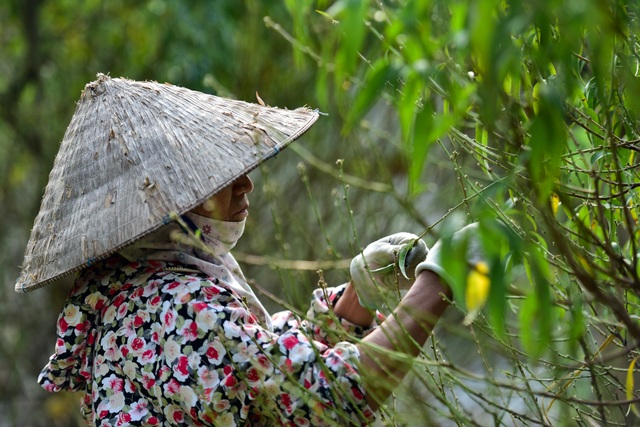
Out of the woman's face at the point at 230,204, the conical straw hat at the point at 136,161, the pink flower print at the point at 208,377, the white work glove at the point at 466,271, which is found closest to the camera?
the white work glove at the point at 466,271

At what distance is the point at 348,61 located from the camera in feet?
3.81

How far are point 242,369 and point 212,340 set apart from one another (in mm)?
83

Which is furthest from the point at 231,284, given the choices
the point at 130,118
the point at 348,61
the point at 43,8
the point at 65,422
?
the point at 43,8

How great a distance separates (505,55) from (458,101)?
122 millimetres

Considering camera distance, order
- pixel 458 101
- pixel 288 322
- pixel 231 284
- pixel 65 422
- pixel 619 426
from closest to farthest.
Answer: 1. pixel 458 101
2. pixel 619 426
3. pixel 231 284
4. pixel 288 322
5. pixel 65 422

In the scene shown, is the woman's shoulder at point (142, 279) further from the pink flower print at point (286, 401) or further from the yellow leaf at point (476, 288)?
the yellow leaf at point (476, 288)

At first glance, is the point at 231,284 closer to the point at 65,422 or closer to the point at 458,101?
the point at 458,101

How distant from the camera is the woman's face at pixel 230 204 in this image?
2.02 meters

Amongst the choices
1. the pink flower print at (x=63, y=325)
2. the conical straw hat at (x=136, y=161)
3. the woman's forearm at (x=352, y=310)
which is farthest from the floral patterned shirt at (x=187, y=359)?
the woman's forearm at (x=352, y=310)

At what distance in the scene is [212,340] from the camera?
6.00 feet

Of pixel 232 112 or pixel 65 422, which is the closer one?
pixel 232 112

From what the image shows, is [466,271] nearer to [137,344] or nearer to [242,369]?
[242,369]

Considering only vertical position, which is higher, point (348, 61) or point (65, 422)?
point (348, 61)

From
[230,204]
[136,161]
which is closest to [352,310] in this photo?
[230,204]
